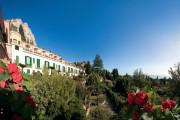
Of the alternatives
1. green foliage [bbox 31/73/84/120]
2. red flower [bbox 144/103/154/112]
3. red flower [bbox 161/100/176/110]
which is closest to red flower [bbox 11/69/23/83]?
red flower [bbox 144/103/154/112]

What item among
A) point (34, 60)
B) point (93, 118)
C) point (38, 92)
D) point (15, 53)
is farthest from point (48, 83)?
point (34, 60)

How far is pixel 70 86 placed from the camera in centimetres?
2933

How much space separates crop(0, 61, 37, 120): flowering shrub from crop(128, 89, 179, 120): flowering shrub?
1.28 m

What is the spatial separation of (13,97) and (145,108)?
169 centimetres

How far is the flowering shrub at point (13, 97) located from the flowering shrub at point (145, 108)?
128 cm

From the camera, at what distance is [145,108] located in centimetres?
401

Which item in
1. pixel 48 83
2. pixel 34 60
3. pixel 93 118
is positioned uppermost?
pixel 34 60

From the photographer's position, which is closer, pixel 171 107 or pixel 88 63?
pixel 171 107

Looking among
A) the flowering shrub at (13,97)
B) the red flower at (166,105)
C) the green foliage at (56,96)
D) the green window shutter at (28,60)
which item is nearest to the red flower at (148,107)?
the red flower at (166,105)

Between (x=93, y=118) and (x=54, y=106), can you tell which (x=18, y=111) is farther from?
(x=93, y=118)

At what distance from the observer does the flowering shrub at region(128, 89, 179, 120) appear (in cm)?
395

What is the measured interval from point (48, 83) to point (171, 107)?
23129 millimetres

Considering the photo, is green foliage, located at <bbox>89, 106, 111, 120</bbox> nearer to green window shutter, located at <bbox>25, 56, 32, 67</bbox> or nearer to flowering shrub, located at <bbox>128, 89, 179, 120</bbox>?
green window shutter, located at <bbox>25, 56, 32, 67</bbox>

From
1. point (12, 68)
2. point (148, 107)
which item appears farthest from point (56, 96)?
point (12, 68)
